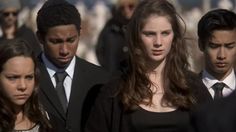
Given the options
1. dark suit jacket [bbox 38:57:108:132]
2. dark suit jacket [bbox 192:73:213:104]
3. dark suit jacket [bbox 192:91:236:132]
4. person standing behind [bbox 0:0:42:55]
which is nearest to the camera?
dark suit jacket [bbox 192:91:236:132]

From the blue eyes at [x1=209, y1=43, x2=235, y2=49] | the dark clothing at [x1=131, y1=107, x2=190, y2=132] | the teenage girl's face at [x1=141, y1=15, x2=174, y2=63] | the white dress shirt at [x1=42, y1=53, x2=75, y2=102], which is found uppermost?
the teenage girl's face at [x1=141, y1=15, x2=174, y2=63]

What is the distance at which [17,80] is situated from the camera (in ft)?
9.27

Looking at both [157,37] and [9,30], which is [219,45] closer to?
[157,37]

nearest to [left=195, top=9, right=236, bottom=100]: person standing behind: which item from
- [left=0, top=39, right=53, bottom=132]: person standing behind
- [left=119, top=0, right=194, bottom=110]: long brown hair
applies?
Answer: [left=119, top=0, right=194, bottom=110]: long brown hair

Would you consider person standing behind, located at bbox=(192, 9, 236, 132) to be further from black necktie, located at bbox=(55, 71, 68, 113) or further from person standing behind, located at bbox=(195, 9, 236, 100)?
black necktie, located at bbox=(55, 71, 68, 113)

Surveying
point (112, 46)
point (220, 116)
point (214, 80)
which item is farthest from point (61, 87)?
point (112, 46)

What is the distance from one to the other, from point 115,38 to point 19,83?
307 centimetres

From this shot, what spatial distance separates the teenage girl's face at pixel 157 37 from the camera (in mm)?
2918

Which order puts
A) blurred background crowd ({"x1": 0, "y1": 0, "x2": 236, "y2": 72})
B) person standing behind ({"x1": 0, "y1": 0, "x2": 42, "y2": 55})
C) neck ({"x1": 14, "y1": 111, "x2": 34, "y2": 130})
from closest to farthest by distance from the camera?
neck ({"x1": 14, "y1": 111, "x2": 34, "y2": 130})
person standing behind ({"x1": 0, "y1": 0, "x2": 42, "y2": 55})
blurred background crowd ({"x1": 0, "y1": 0, "x2": 236, "y2": 72})

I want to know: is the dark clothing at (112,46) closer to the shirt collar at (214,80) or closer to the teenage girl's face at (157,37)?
the shirt collar at (214,80)

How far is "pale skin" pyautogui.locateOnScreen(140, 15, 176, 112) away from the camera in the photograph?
2.90m

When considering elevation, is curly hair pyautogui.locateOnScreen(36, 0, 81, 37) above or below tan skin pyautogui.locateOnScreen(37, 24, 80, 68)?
above

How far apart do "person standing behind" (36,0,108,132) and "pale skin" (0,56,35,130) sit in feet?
1.20

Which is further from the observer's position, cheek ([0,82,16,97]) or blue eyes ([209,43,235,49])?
blue eyes ([209,43,235,49])
